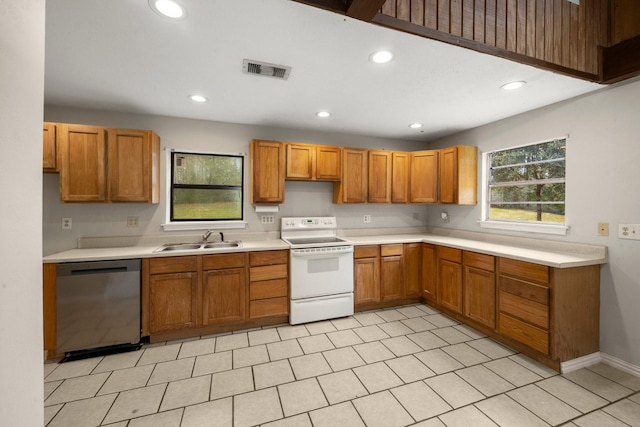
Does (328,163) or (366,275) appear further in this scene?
(328,163)

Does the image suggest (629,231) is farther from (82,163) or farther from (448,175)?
(82,163)

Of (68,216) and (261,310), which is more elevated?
(68,216)

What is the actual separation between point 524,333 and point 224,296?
2919mm

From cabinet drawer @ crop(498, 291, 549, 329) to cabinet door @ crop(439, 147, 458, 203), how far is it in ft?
4.56

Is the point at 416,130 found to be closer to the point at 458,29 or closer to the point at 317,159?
the point at 317,159

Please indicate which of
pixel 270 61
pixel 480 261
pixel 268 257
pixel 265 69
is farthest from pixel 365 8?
pixel 480 261

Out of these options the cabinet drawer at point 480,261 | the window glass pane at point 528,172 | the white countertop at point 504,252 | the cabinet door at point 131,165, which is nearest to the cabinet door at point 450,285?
the cabinet drawer at point 480,261

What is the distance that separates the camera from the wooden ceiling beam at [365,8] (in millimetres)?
1149

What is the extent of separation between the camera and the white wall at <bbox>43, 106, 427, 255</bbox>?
→ 2.85m

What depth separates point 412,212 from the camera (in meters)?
4.38

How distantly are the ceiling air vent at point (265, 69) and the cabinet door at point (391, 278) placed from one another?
247cm

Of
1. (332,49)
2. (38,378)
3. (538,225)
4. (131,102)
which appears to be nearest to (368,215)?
(538,225)

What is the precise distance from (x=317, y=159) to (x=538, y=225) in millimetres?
2630

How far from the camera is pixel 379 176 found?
3.80 metres
